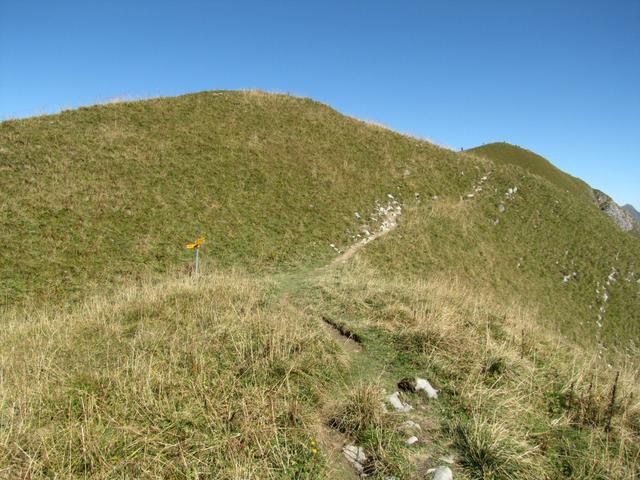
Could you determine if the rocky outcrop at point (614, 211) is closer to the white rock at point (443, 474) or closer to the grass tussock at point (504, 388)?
Result: the grass tussock at point (504, 388)

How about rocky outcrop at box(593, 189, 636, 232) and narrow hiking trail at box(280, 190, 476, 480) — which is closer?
narrow hiking trail at box(280, 190, 476, 480)

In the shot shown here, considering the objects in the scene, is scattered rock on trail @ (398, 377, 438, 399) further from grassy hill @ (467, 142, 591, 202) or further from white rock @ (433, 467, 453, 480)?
grassy hill @ (467, 142, 591, 202)

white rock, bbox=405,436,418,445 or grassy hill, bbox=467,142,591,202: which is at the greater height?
grassy hill, bbox=467,142,591,202

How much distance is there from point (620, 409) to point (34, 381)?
9663 mm

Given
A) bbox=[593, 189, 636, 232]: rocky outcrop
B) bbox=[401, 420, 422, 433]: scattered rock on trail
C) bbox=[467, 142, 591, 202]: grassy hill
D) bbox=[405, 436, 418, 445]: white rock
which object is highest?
bbox=[467, 142, 591, 202]: grassy hill

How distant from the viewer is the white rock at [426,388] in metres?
6.46

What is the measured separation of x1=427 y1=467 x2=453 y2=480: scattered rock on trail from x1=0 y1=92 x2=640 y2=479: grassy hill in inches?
7.2

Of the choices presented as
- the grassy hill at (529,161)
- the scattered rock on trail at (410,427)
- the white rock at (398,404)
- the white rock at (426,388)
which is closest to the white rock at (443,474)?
the scattered rock on trail at (410,427)

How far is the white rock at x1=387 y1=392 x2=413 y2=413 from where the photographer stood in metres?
5.99

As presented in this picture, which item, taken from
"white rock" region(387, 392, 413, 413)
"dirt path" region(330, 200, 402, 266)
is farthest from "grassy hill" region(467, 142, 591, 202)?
"white rock" region(387, 392, 413, 413)

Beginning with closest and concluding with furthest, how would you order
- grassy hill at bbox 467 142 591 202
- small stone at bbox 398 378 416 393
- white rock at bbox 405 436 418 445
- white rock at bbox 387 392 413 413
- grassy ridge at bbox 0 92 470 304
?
white rock at bbox 405 436 418 445, white rock at bbox 387 392 413 413, small stone at bbox 398 378 416 393, grassy ridge at bbox 0 92 470 304, grassy hill at bbox 467 142 591 202

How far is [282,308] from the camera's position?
9.81 m

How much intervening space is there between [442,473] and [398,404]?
154 centimetres

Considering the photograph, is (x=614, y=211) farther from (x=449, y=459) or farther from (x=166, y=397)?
(x=166, y=397)
